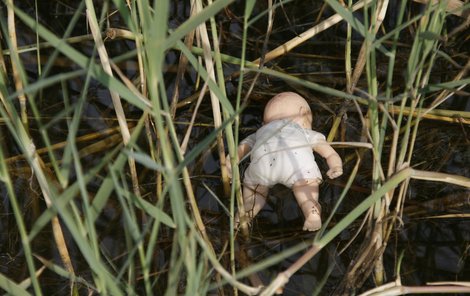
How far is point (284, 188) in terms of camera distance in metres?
1.80

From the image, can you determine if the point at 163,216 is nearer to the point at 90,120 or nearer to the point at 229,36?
the point at 90,120

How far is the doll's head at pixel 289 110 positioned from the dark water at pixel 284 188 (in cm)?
11

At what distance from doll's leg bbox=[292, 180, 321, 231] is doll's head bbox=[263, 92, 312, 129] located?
20 cm

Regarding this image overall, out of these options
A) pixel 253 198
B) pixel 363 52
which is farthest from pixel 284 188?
pixel 363 52

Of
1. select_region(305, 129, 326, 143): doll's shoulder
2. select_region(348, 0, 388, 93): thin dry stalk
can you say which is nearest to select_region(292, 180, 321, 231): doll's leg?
select_region(305, 129, 326, 143): doll's shoulder

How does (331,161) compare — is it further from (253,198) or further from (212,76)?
(212,76)

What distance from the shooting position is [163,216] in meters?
1.18

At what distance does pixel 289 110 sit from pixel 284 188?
0.19 metres

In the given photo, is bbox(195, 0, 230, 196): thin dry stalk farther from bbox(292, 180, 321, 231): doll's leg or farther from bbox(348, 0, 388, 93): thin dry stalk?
bbox(348, 0, 388, 93): thin dry stalk

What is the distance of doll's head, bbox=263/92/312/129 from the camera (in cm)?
180

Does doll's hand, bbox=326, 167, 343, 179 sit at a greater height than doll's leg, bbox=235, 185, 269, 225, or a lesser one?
greater

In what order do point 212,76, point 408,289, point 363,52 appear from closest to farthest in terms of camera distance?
1. point 408,289
2. point 212,76
3. point 363,52

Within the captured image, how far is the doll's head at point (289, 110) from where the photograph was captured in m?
1.80

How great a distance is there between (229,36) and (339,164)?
81 cm
